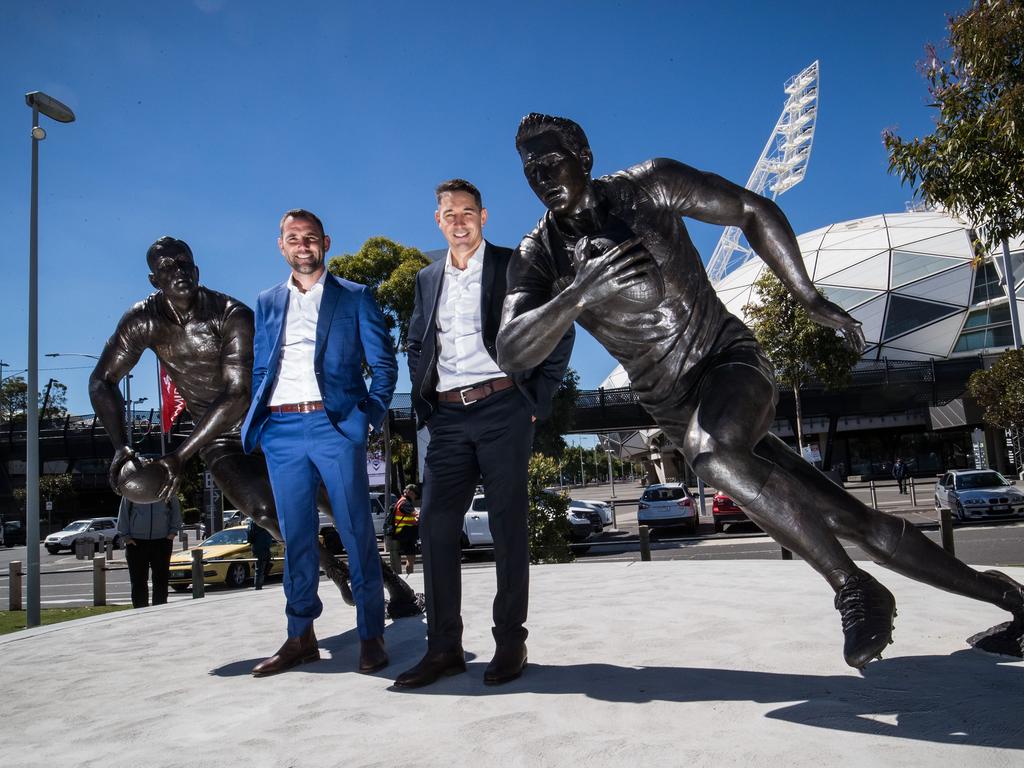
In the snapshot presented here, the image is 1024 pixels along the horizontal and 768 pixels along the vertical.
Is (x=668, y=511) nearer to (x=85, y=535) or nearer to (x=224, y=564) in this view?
(x=224, y=564)

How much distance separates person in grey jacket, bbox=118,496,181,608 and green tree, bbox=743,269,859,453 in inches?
579

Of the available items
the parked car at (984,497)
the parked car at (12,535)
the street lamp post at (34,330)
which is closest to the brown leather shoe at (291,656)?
the street lamp post at (34,330)

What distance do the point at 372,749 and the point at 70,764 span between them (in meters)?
0.81

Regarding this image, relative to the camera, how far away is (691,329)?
8.05 ft

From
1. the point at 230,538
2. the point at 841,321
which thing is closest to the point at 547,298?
the point at 841,321

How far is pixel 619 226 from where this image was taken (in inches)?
97.7

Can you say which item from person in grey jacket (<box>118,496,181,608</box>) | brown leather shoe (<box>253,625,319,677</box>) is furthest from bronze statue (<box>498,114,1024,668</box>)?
person in grey jacket (<box>118,496,181,608</box>)

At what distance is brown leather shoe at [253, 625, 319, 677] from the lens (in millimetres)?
3037

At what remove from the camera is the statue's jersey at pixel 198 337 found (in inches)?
151

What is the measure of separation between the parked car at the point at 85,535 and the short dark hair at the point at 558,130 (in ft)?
107

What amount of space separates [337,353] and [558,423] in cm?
2173

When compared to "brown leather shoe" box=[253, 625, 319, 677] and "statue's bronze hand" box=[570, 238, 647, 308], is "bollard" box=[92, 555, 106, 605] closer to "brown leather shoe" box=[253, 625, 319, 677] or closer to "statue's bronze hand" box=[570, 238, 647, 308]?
"brown leather shoe" box=[253, 625, 319, 677]

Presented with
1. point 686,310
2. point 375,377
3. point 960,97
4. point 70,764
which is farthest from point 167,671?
point 960,97

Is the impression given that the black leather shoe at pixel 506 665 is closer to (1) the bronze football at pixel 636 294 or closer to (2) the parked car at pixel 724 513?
(1) the bronze football at pixel 636 294
